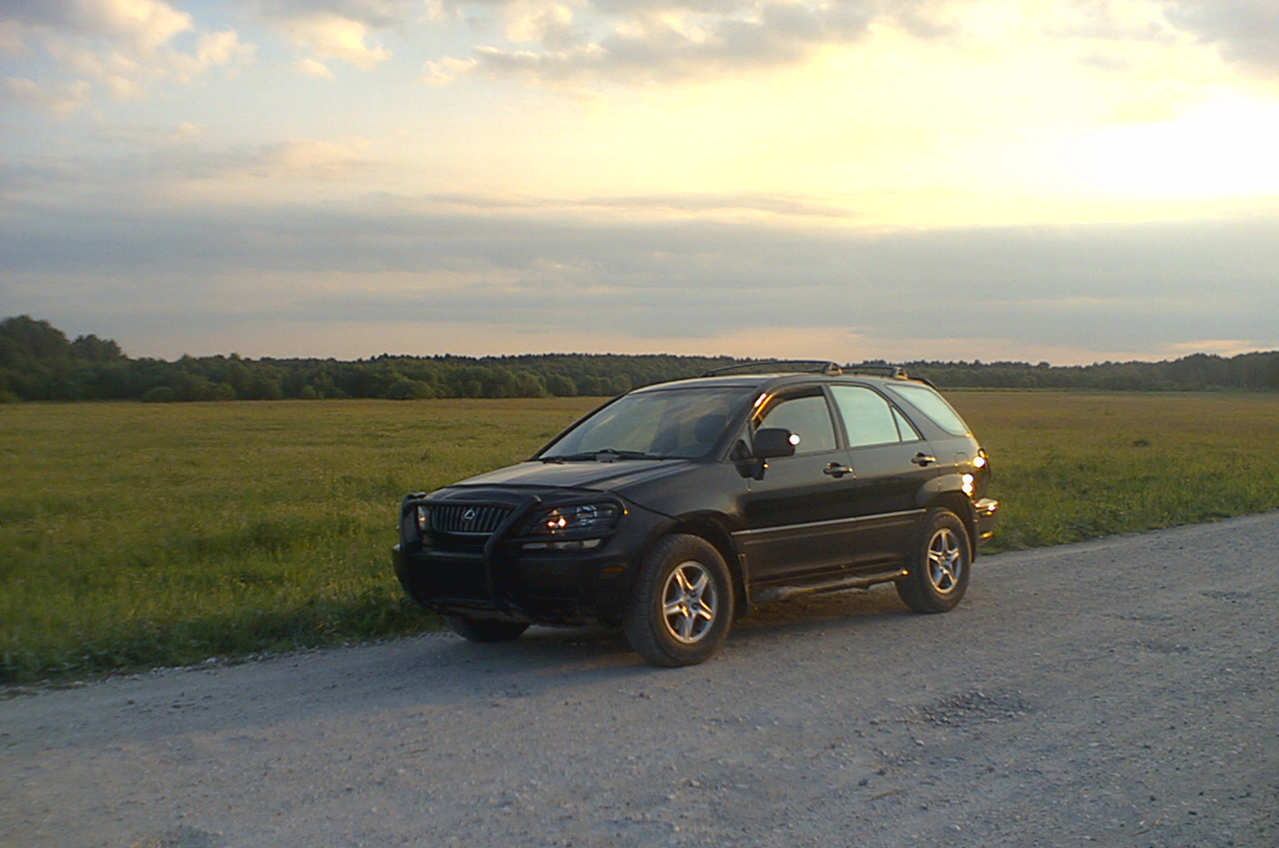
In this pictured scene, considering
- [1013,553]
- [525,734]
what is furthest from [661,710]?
[1013,553]

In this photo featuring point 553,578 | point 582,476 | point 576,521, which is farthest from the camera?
point 582,476

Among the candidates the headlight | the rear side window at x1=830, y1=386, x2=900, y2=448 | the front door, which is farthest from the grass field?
the rear side window at x1=830, y1=386, x2=900, y2=448

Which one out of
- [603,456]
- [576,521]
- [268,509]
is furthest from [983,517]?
[268,509]

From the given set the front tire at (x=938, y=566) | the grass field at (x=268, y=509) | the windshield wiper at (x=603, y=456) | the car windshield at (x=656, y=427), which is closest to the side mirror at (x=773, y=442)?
the car windshield at (x=656, y=427)

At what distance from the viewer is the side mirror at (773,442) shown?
7.36m

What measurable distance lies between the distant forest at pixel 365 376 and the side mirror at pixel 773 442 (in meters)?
52.6

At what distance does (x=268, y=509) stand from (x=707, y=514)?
12.9m

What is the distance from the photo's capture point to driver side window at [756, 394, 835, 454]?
793 centimetres

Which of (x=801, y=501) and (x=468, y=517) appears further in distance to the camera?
(x=801, y=501)

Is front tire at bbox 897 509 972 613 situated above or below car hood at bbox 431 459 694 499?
below

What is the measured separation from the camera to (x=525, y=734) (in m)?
5.48

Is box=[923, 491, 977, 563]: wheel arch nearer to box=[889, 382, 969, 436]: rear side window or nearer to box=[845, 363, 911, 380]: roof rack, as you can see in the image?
box=[889, 382, 969, 436]: rear side window

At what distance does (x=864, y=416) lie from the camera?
8516 millimetres

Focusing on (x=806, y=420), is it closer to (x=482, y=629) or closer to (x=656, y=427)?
(x=656, y=427)
